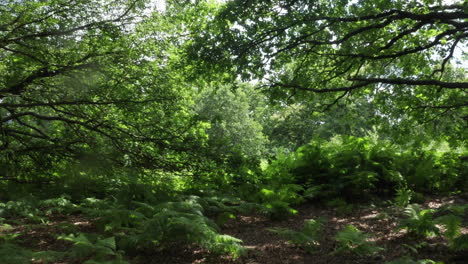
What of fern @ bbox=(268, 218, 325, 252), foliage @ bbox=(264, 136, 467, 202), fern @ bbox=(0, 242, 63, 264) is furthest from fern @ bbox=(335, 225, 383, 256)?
fern @ bbox=(0, 242, 63, 264)

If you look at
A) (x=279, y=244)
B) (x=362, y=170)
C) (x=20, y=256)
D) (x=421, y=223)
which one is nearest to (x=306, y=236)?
(x=279, y=244)

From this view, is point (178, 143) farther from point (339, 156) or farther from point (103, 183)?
point (339, 156)

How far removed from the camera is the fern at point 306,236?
4.38 m

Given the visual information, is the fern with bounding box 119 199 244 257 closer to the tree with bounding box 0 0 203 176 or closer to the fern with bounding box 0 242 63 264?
the fern with bounding box 0 242 63 264

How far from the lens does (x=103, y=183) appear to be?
6445 millimetres

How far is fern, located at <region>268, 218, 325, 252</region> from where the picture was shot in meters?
4.38

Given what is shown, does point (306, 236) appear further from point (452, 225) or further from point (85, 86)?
point (85, 86)

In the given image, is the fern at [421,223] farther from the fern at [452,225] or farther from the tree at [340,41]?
the tree at [340,41]

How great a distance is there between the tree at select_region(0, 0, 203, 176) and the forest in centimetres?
4

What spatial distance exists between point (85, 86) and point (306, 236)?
4516 mm

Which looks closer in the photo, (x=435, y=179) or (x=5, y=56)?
(x=5, y=56)

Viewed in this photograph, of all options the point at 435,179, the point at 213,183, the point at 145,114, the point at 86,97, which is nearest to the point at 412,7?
the point at 435,179

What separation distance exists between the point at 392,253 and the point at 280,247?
1.47 metres

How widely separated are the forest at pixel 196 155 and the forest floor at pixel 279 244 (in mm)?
30
